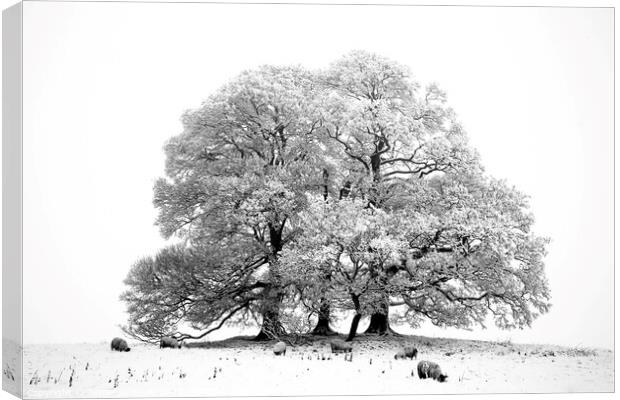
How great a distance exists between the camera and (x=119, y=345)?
19281 millimetres

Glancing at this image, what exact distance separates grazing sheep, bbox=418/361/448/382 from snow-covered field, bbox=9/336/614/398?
0.14 metres

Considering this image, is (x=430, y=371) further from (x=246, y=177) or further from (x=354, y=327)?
(x=246, y=177)

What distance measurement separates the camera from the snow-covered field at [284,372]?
16.3 metres

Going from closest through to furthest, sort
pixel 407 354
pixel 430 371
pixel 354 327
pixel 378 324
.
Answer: pixel 430 371 → pixel 407 354 → pixel 354 327 → pixel 378 324

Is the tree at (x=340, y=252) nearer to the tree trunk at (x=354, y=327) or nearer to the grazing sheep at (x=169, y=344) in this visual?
the tree trunk at (x=354, y=327)

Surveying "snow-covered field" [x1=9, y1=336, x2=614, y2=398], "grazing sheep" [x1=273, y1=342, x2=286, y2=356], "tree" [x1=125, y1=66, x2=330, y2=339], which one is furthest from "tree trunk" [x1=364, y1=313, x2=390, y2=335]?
"grazing sheep" [x1=273, y1=342, x2=286, y2=356]

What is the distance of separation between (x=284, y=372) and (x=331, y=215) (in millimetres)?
3619

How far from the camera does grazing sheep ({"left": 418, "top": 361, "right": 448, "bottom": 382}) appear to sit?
17.2 m

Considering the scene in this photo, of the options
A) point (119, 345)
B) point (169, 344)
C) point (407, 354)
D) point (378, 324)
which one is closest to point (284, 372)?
point (407, 354)

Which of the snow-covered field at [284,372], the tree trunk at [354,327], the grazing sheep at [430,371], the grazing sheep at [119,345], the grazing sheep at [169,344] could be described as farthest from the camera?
the tree trunk at [354,327]

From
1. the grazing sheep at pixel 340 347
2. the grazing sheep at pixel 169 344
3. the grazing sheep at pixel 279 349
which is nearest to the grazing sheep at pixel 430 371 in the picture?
the grazing sheep at pixel 340 347

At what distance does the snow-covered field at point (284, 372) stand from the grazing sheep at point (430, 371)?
139mm

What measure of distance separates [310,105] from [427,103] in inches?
105

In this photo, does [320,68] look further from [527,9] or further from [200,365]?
[200,365]
